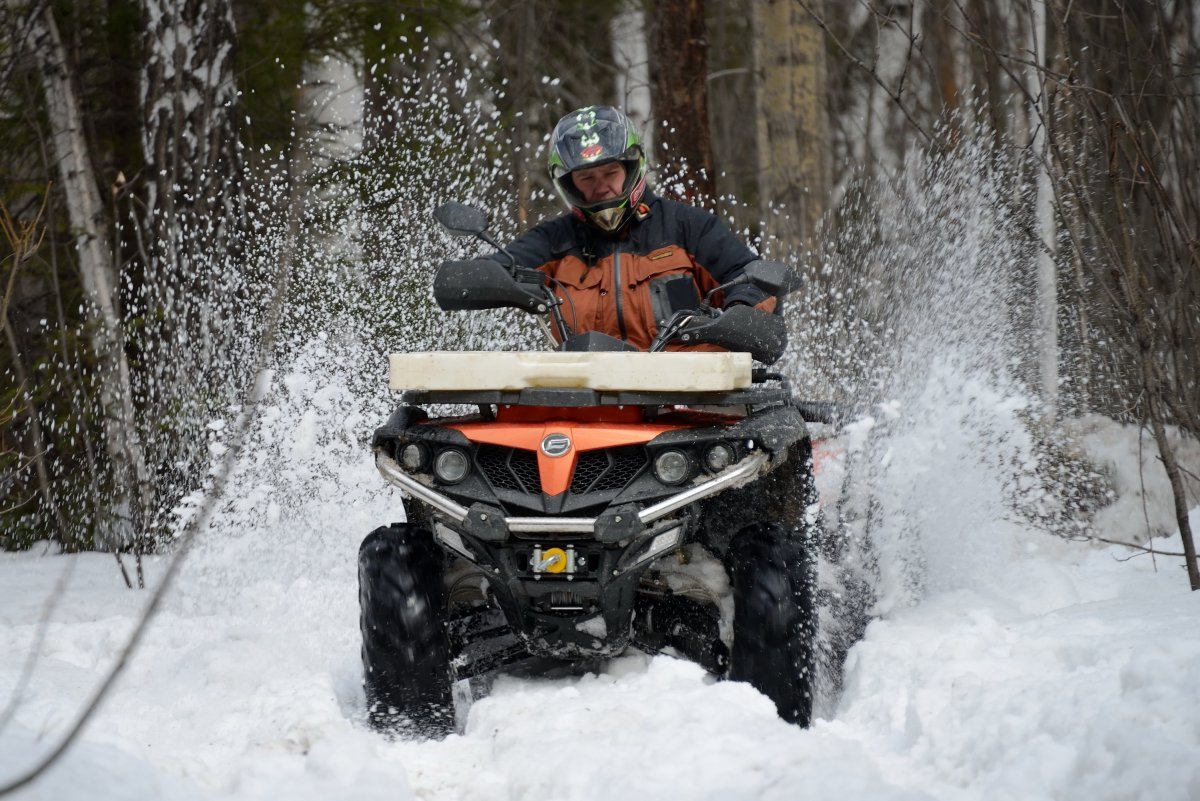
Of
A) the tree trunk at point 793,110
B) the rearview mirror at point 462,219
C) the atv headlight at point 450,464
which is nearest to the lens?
the atv headlight at point 450,464

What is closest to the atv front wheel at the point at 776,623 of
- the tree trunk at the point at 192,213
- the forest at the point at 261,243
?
the forest at the point at 261,243

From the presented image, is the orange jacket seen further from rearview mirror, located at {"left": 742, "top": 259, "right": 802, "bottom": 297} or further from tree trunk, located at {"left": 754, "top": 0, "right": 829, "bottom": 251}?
tree trunk, located at {"left": 754, "top": 0, "right": 829, "bottom": 251}

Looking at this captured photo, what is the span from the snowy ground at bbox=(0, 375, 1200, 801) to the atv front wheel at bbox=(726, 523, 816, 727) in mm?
213

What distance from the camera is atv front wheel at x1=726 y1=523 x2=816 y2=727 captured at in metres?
4.66

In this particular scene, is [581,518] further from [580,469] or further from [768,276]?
[768,276]

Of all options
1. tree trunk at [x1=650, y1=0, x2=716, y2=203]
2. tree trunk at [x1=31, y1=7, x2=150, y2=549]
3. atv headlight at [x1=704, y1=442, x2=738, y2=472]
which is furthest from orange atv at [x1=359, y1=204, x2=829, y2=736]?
tree trunk at [x1=650, y1=0, x2=716, y2=203]

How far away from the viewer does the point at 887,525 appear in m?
6.60

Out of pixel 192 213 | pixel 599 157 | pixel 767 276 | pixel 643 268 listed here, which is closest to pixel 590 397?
pixel 767 276

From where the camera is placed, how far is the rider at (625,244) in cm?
571

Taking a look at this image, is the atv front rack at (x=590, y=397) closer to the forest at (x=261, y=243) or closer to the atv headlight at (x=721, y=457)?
the atv headlight at (x=721, y=457)

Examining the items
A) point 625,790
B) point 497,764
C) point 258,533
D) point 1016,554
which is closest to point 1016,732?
point 625,790

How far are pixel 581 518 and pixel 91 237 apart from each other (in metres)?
6.13

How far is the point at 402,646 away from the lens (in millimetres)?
4750

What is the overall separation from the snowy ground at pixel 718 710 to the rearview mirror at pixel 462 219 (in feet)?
5.70
